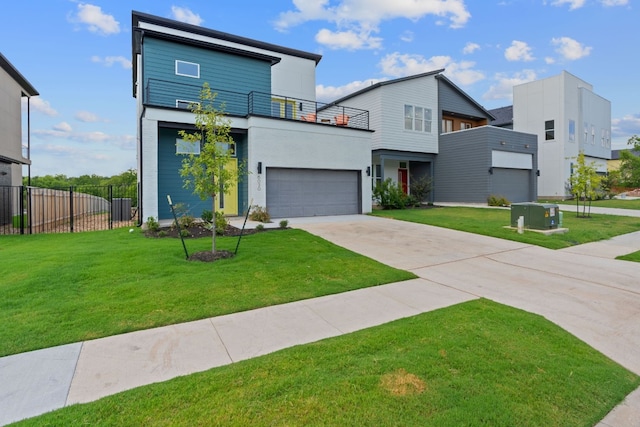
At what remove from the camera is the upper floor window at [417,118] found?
21.7m

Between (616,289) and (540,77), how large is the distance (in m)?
27.0

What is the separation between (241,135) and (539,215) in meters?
12.4

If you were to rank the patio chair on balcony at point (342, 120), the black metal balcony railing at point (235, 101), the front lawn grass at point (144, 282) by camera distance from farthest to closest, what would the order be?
1. the patio chair on balcony at point (342, 120)
2. the black metal balcony railing at point (235, 101)
3. the front lawn grass at point (144, 282)

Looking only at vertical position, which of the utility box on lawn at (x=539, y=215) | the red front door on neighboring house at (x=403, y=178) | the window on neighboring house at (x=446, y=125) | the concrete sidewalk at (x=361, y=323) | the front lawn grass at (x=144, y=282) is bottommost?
the concrete sidewalk at (x=361, y=323)

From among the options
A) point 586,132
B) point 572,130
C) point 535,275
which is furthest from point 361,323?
point 586,132

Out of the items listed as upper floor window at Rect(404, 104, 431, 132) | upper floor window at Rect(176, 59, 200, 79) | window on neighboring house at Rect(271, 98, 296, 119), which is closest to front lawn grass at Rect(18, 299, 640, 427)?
upper floor window at Rect(176, 59, 200, 79)

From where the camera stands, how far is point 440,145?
23219 millimetres

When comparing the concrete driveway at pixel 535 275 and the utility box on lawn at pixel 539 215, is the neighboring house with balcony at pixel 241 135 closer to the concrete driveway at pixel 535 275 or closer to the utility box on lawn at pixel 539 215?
the concrete driveway at pixel 535 275

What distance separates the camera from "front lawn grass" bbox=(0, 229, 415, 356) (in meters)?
4.14

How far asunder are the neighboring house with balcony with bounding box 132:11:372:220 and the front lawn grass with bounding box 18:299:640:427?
10643mm

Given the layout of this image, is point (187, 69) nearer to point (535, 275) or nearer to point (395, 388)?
point (535, 275)

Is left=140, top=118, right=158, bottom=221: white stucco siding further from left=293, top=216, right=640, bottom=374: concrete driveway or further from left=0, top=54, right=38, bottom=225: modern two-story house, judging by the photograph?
left=0, top=54, right=38, bottom=225: modern two-story house

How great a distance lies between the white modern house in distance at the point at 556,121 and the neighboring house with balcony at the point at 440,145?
3.70m

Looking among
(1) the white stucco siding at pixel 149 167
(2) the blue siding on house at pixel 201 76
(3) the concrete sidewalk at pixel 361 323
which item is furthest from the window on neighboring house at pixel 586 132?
(1) the white stucco siding at pixel 149 167
